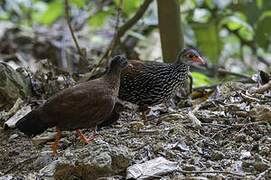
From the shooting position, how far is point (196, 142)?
12.1 feet

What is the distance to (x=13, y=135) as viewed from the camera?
4543 mm

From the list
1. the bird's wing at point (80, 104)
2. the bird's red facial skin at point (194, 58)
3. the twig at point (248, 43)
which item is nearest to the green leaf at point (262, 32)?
the twig at point (248, 43)

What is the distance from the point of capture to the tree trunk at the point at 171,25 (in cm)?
541

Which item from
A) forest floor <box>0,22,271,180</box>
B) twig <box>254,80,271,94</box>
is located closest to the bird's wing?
forest floor <box>0,22,271,180</box>

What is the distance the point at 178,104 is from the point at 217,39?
2722 millimetres

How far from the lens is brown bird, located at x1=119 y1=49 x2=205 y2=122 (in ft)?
16.1

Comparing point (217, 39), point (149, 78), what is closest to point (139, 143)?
point (149, 78)

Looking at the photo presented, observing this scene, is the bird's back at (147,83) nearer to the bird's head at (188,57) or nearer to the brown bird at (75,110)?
the bird's head at (188,57)

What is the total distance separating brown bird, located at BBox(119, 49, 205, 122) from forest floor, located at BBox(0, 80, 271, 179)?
0.26 meters

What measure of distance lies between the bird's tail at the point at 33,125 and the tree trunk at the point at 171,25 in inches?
93.2

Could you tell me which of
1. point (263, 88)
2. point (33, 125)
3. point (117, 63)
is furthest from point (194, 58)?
point (33, 125)

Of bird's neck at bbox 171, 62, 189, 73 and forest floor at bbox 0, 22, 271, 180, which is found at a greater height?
bird's neck at bbox 171, 62, 189, 73

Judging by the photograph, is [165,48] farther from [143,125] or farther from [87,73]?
[143,125]

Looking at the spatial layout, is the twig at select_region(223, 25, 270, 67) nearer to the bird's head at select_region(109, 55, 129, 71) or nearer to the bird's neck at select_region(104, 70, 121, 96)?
the bird's head at select_region(109, 55, 129, 71)
